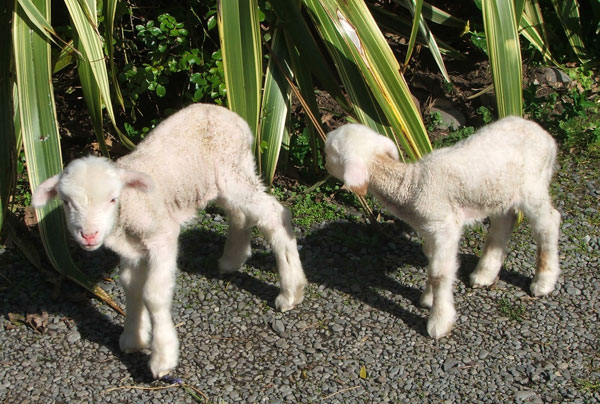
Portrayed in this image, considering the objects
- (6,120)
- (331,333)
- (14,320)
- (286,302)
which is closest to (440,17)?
(286,302)


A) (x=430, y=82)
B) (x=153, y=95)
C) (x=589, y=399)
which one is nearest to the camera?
(x=589, y=399)

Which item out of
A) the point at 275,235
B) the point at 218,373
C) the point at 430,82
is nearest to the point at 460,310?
the point at 275,235

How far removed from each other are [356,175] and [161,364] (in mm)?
1477

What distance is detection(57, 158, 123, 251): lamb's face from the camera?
361 cm

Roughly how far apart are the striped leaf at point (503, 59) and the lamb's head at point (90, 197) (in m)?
2.51

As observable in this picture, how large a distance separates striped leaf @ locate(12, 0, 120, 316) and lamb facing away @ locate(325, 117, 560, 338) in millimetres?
1661

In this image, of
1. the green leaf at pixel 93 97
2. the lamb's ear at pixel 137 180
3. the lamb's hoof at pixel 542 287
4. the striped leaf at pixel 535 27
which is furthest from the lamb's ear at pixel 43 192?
the striped leaf at pixel 535 27

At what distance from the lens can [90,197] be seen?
3.63 meters

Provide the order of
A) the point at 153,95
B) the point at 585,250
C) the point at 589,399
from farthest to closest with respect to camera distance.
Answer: the point at 153,95 < the point at 585,250 < the point at 589,399

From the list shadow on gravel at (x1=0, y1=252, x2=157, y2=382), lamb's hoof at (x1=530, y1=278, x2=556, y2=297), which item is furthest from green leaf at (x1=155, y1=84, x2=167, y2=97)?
lamb's hoof at (x1=530, y1=278, x2=556, y2=297)

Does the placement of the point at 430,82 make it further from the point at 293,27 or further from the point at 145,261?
the point at 145,261

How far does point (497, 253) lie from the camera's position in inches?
191

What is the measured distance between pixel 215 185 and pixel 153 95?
6.64 feet

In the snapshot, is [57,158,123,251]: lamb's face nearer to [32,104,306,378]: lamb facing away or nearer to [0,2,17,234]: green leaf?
[32,104,306,378]: lamb facing away
